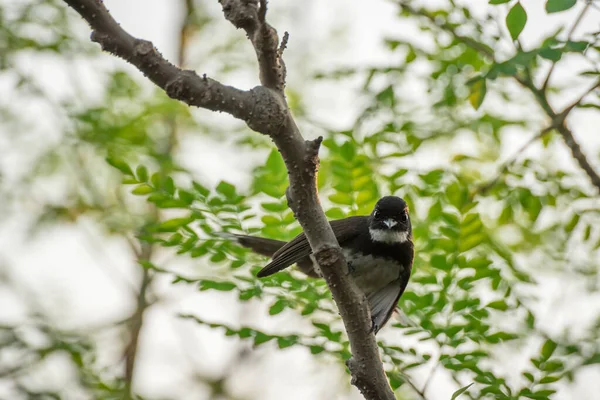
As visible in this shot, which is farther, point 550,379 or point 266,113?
point 550,379

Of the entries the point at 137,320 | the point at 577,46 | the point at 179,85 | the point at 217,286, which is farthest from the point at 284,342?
the point at 137,320

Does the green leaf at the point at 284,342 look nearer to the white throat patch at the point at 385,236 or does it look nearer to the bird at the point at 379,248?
the bird at the point at 379,248

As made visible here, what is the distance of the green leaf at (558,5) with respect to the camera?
317 centimetres

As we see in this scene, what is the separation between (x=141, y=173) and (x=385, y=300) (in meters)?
1.69

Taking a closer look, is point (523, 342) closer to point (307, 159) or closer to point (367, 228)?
point (367, 228)

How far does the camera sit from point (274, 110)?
2.75m

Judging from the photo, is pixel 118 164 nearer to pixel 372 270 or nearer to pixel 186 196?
pixel 186 196

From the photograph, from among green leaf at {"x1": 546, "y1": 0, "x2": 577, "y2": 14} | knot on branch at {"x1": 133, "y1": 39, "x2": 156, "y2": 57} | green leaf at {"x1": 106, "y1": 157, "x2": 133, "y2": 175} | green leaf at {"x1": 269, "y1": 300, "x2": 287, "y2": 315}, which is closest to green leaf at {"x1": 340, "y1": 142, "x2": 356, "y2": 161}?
green leaf at {"x1": 269, "y1": 300, "x2": 287, "y2": 315}

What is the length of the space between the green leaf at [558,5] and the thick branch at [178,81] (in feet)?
4.21

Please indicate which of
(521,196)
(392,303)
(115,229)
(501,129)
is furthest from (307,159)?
(115,229)

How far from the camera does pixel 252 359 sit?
26.7 ft

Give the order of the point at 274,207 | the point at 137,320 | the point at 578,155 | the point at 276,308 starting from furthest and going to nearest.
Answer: the point at 137,320
the point at 578,155
the point at 274,207
the point at 276,308

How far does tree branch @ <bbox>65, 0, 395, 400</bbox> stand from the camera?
2.57m

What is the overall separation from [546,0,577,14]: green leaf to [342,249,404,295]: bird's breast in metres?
2.08
